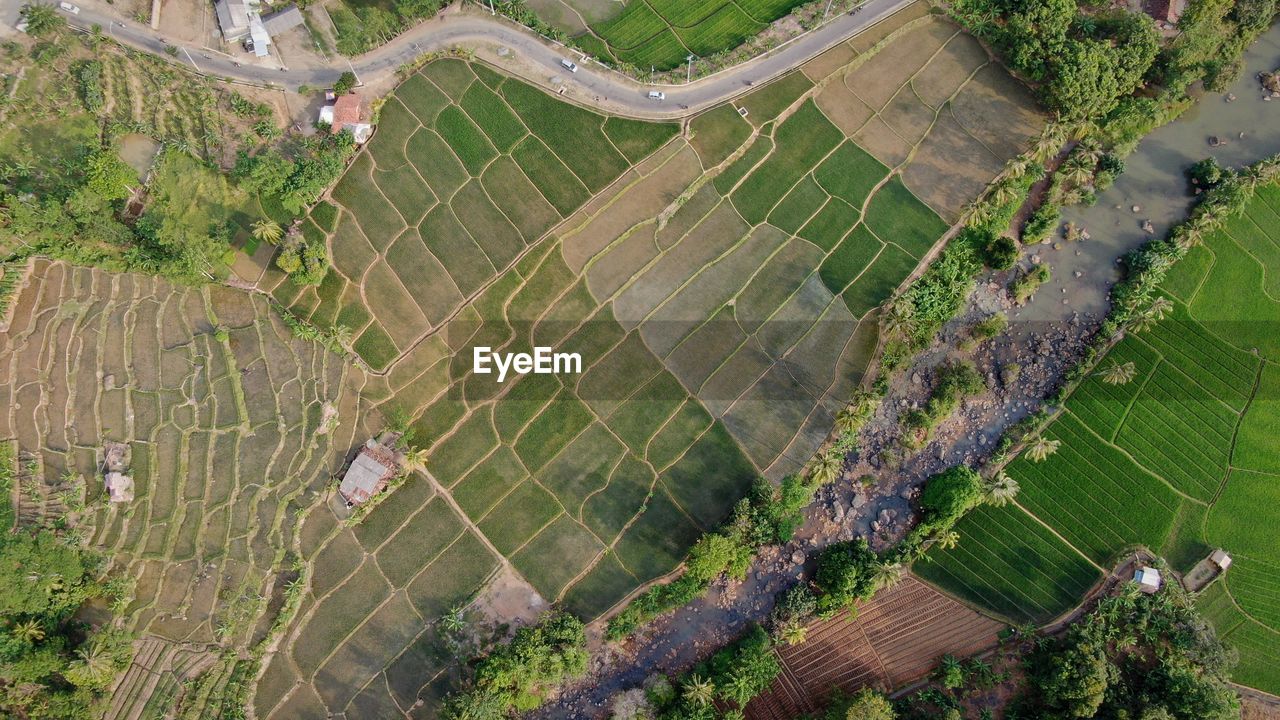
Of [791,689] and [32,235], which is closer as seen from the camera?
[791,689]

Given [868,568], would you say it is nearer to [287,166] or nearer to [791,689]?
[791,689]

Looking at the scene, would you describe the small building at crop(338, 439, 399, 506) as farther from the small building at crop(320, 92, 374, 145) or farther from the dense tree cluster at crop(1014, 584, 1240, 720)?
the dense tree cluster at crop(1014, 584, 1240, 720)

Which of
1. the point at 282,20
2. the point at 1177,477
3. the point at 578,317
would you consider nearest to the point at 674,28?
the point at 578,317

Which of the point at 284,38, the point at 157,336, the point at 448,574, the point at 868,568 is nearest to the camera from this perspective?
the point at 868,568

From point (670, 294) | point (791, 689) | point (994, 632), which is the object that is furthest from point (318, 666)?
point (994, 632)

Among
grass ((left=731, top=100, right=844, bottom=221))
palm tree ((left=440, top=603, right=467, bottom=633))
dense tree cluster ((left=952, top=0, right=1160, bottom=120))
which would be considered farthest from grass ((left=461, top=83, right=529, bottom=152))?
dense tree cluster ((left=952, top=0, right=1160, bottom=120))

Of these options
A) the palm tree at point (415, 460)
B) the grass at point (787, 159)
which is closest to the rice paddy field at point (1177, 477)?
the grass at point (787, 159)
